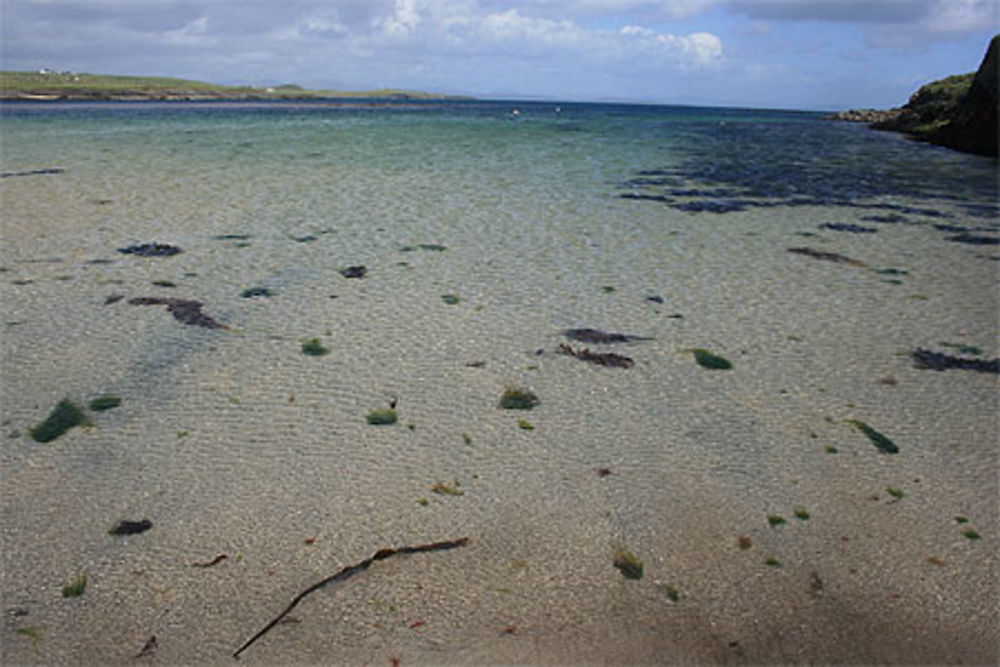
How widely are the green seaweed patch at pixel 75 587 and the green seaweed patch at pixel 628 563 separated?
262cm

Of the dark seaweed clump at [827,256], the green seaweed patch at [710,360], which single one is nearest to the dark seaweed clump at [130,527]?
the green seaweed patch at [710,360]

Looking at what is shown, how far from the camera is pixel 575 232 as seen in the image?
426 inches

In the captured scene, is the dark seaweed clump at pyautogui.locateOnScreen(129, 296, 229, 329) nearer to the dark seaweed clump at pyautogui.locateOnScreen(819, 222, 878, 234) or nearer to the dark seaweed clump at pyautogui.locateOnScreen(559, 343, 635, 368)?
the dark seaweed clump at pyautogui.locateOnScreen(559, 343, 635, 368)

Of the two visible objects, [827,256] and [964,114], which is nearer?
[827,256]

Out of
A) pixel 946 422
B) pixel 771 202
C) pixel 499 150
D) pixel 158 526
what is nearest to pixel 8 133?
pixel 499 150

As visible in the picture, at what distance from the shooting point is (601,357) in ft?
19.5

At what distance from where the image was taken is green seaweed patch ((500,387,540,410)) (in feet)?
16.6

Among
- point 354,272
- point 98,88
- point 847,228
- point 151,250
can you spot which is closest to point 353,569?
point 354,272

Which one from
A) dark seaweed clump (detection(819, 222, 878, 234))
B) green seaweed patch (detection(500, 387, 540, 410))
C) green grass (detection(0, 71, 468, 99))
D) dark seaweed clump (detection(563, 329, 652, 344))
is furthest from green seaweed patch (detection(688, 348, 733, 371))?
green grass (detection(0, 71, 468, 99))

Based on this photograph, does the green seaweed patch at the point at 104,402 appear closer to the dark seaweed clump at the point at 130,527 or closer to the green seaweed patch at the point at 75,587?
the dark seaweed clump at the point at 130,527

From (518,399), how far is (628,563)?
1.95m

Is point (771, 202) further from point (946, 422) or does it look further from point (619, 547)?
point (619, 547)

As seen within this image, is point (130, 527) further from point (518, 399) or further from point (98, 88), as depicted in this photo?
point (98, 88)

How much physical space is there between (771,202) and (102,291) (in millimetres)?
12663
